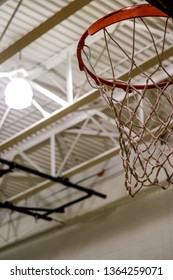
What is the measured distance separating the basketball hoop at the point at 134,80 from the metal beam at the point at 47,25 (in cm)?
33

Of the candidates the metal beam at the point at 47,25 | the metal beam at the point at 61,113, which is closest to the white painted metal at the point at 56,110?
the metal beam at the point at 61,113

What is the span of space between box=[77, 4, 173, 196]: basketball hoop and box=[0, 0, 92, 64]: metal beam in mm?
335

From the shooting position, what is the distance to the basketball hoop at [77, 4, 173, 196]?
176 inches

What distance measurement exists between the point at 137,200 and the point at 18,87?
12.3 ft

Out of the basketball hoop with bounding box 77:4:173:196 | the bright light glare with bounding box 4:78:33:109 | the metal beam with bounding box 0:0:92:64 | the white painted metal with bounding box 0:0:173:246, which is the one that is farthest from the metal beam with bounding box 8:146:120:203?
the metal beam with bounding box 0:0:92:64

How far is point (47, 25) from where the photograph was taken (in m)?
5.50

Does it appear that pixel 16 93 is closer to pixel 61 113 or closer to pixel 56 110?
pixel 61 113

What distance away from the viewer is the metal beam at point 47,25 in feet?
→ 17.2

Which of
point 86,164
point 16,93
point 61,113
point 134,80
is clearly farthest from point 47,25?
point 86,164

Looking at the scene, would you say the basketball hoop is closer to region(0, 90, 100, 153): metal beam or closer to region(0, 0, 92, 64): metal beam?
A: region(0, 90, 100, 153): metal beam

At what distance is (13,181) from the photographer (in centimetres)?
1119

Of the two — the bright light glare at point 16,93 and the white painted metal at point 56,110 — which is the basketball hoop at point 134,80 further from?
the bright light glare at point 16,93

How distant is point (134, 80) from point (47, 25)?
280 cm
